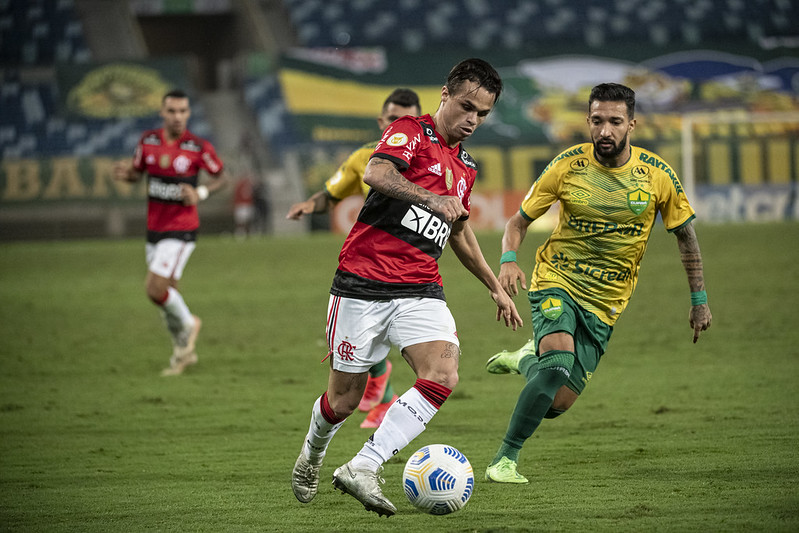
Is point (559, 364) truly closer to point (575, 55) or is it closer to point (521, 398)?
point (521, 398)

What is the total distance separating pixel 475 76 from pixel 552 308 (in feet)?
5.30

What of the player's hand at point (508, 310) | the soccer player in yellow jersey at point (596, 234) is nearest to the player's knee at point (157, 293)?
the soccer player in yellow jersey at point (596, 234)

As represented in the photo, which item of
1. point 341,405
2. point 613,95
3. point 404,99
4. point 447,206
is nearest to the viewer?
point 447,206

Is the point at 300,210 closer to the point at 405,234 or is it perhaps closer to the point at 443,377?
the point at 405,234

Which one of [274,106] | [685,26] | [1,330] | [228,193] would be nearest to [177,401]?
[1,330]

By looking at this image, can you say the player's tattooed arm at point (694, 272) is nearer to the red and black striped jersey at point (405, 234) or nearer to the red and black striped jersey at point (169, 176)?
the red and black striped jersey at point (405, 234)

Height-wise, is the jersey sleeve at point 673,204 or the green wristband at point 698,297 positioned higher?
the jersey sleeve at point 673,204

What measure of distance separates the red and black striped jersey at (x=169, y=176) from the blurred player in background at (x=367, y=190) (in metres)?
2.97

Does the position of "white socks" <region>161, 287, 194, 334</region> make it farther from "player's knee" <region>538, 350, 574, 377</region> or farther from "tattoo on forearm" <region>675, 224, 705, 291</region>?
"tattoo on forearm" <region>675, 224, 705, 291</region>

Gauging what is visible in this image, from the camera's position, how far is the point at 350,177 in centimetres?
755

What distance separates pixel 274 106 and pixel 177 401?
2686 centimetres

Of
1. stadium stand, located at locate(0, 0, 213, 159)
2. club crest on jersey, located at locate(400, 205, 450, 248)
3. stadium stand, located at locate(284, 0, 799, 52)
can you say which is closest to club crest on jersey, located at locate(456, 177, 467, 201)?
club crest on jersey, located at locate(400, 205, 450, 248)

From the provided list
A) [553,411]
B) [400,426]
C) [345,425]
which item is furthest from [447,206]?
[345,425]

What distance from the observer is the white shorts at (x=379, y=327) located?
191 inches
